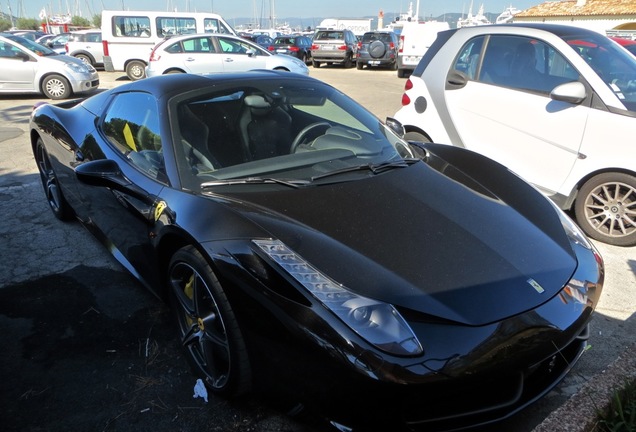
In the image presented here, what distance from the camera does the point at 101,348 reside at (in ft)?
8.65

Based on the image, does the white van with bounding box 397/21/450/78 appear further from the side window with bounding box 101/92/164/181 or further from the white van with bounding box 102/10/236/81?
the side window with bounding box 101/92/164/181

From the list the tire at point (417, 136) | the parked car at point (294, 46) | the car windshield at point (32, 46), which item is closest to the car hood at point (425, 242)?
the tire at point (417, 136)

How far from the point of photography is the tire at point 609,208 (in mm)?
3805

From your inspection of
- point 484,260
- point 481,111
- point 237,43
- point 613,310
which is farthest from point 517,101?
point 237,43

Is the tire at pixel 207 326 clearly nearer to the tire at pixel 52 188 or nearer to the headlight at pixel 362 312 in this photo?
the headlight at pixel 362 312

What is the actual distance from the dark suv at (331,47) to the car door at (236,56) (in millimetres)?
8405

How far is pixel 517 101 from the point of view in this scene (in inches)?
170

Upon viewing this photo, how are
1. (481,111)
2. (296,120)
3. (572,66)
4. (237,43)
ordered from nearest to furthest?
(296,120), (572,66), (481,111), (237,43)

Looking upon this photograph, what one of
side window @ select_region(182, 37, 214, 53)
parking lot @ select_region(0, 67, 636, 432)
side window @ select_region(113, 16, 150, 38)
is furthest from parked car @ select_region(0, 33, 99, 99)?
parking lot @ select_region(0, 67, 636, 432)

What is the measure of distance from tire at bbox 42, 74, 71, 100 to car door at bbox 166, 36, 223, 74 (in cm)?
244

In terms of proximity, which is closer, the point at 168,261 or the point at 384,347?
the point at 384,347

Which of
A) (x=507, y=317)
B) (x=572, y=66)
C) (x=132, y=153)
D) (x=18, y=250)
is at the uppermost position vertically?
(x=572, y=66)

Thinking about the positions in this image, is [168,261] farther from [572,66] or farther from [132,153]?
[572,66]

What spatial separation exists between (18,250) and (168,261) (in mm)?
1967
